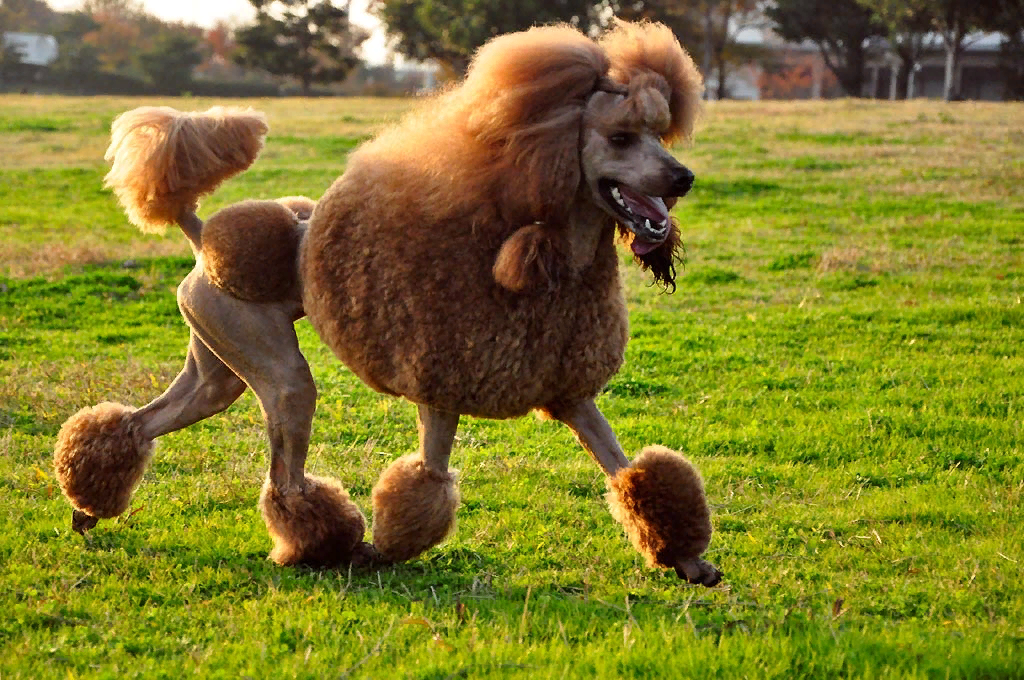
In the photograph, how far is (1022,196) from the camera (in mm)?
16000

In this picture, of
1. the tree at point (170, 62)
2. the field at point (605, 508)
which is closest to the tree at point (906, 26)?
the tree at point (170, 62)

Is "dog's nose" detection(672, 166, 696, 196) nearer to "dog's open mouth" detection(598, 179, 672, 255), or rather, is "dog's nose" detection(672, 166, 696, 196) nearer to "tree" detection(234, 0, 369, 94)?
"dog's open mouth" detection(598, 179, 672, 255)

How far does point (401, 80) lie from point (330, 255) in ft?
249

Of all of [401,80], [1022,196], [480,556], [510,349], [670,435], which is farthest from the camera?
[401,80]

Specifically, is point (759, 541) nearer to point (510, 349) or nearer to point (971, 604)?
point (971, 604)

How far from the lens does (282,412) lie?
5184 millimetres

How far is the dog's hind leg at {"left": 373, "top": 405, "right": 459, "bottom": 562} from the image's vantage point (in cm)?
493

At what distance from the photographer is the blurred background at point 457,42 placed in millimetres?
48625

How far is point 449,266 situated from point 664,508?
1.26 meters

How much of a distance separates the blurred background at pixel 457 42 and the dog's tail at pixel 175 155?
39205mm

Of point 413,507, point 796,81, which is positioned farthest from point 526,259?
point 796,81

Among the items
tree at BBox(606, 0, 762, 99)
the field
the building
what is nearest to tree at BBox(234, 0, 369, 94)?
tree at BBox(606, 0, 762, 99)

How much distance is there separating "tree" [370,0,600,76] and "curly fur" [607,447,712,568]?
4358cm

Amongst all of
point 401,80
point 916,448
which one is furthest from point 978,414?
point 401,80
